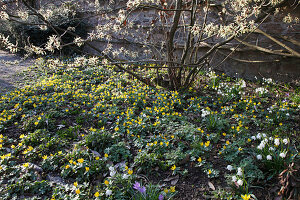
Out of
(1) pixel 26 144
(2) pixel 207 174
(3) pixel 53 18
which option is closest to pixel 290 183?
(2) pixel 207 174

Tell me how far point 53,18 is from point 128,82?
179 inches

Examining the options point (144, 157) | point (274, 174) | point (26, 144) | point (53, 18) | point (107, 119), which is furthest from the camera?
point (53, 18)

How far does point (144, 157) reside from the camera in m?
2.25

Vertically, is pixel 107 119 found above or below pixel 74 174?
above

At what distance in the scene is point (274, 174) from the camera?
1921 mm

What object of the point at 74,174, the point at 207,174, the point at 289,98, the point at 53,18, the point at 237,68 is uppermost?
the point at 53,18

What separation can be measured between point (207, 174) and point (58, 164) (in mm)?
1561

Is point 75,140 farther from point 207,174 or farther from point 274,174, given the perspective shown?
point 274,174

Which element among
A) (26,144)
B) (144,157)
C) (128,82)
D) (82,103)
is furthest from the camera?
(128,82)

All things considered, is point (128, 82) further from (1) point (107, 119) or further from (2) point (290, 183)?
(2) point (290, 183)

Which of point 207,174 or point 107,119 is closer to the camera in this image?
point 207,174

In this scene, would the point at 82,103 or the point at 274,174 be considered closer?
the point at 274,174

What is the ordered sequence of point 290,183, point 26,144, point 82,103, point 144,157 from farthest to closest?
1. point 82,103
2. point 26,144
3. point 144,157
4. point 290,183

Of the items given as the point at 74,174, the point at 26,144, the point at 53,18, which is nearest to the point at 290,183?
the point at 74,174
